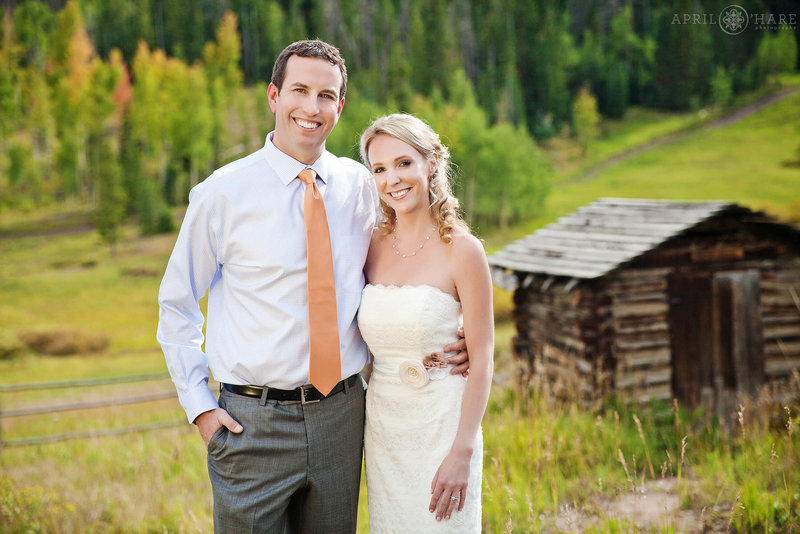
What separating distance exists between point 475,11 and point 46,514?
3697 centimetres

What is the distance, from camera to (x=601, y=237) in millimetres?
8898

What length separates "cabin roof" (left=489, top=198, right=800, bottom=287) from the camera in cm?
807

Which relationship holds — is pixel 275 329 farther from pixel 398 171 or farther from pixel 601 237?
pixel 601 237

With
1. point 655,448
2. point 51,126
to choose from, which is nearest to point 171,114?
point 51,126

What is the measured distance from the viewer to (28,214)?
80.1 feet

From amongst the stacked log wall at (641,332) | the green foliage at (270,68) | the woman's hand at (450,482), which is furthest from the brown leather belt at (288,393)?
the green foliage at (270,68)

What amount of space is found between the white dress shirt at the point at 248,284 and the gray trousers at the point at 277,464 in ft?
0.41

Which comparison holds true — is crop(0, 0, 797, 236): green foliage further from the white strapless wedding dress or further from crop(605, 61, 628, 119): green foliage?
the white strapless wedding dress

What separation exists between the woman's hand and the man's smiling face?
137 centimetres

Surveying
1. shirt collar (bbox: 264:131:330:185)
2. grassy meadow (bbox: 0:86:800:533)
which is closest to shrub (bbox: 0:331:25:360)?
grassy meadow (bbox: 0:86:800:533)

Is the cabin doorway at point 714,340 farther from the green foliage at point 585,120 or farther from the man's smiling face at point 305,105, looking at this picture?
the green foliage at point 585,120

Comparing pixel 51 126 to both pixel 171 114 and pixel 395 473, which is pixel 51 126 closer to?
pixel 171 114

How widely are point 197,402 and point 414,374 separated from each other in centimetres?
87

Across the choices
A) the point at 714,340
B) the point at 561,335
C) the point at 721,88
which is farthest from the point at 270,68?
the point at 714,340
